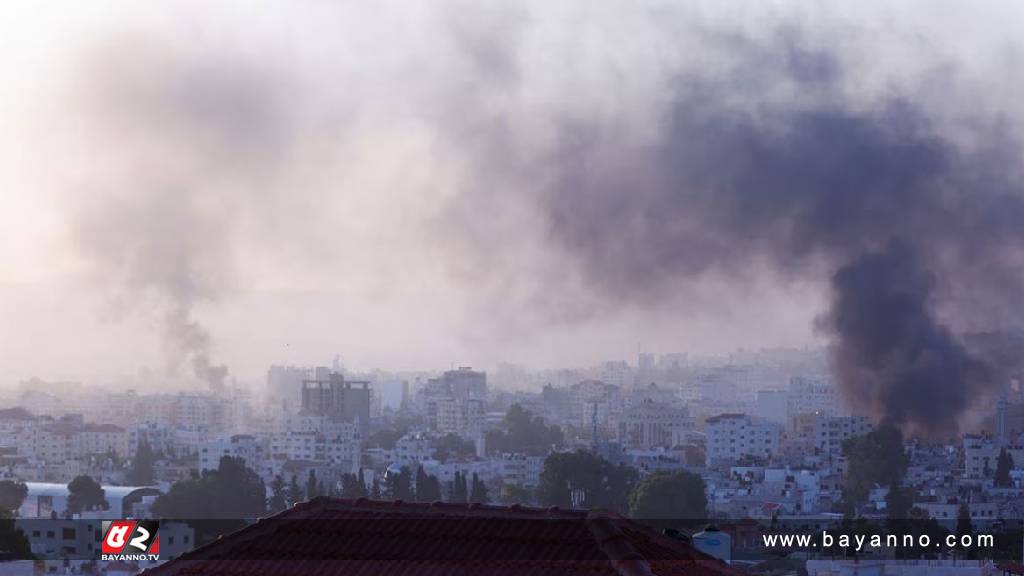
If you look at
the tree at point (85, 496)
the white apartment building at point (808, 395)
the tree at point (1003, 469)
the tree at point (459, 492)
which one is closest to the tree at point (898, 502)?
the tree at point (1003, 469)

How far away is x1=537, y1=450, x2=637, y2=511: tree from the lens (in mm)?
38750

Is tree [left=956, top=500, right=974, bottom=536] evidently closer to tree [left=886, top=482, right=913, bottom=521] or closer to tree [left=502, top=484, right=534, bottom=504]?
tree [left=886, top=482, right=913, bottom=521]

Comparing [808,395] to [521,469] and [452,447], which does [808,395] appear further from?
[521,469]

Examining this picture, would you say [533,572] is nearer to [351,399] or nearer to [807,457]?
[807,457]

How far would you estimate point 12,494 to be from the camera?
41938 mm

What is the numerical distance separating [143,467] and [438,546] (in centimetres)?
5196

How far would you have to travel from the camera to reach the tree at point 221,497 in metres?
37.0

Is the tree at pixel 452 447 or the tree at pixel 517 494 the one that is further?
the tree at pixel 452 447

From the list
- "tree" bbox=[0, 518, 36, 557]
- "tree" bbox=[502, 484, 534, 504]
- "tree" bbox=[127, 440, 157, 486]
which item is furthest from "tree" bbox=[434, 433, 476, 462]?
"tree" bbox=[0, 518, 36, 557]

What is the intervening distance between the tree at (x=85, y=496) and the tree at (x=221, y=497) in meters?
1.61

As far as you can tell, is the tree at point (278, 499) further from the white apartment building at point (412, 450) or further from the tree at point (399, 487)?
the white apartment building at point (412, 450)

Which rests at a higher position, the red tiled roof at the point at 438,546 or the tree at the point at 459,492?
the tree at the point at 459,492

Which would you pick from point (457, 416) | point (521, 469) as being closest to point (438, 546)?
point (521, 469)

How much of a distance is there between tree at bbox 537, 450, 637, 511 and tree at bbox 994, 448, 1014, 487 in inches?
411
